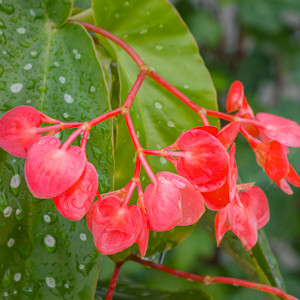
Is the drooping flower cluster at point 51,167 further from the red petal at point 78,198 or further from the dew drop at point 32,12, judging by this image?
the dew drop at point 32,12

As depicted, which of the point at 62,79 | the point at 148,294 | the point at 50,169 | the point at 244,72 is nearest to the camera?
the point at 50,169

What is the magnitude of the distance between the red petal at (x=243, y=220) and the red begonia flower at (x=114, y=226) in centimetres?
7

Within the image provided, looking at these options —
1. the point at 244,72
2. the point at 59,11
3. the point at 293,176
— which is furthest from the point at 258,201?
the point at 244,72

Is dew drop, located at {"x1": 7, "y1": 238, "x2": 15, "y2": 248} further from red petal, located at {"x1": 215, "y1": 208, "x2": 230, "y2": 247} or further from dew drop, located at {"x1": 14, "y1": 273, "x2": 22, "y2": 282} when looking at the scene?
red petal, located at {"x1": 215, "y1": 208, "x2": 230, "y2": 247}

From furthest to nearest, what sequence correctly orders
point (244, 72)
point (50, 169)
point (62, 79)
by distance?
1. point (244, 72)
2. point (62, 79)
3. point (50, 169)

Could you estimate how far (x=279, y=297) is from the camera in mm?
452

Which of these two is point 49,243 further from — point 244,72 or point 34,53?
point 244,72

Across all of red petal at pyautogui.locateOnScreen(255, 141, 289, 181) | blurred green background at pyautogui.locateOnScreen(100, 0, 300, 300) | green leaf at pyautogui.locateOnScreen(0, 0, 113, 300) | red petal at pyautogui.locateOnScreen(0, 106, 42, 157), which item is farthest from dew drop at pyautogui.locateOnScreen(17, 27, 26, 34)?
blurred green background at pyautogui.locateOnScreen(100, 0, 300, 300)

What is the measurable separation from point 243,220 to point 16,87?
0.21m

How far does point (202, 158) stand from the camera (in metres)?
0.30

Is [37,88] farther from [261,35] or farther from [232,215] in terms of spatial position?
[261,35]

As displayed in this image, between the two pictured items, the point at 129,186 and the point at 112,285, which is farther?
the point at 112,285

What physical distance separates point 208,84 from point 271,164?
0.41 feet

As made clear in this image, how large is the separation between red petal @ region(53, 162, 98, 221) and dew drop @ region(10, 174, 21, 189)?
0.07 metres
